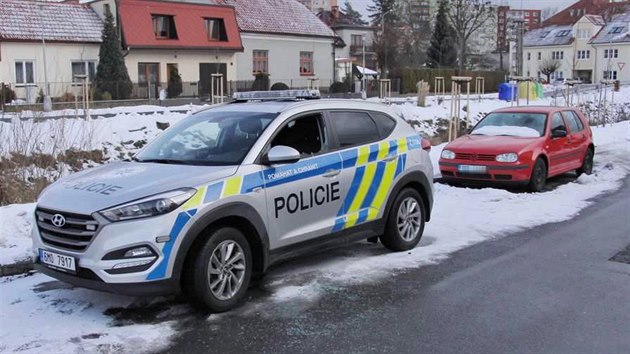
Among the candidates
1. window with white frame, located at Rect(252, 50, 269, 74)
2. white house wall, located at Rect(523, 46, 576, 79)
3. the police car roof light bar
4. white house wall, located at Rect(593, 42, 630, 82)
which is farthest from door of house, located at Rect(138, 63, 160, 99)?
white house wall, located at Rect(523, 46, 576, 79)

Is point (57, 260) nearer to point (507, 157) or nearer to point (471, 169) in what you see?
point (471, 169)

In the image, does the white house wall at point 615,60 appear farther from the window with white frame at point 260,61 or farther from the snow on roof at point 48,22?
the snow on roof at point 48,22

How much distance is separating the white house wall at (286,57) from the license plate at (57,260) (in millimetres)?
41749

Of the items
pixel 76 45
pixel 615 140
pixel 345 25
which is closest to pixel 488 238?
pixel 615 140

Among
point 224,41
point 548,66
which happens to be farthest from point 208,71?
point 548,66

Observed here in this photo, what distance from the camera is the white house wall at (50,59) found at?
34.4m

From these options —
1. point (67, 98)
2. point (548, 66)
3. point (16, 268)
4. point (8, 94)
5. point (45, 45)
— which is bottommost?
point (16, 268)

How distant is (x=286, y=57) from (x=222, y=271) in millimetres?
45038

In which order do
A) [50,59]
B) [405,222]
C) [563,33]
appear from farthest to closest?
[563,33]
[50,59]
[405,222]

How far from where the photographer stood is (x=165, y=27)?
4147 cm

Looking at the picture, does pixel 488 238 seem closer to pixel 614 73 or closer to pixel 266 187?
pixel 266 187

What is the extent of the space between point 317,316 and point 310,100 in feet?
7.83

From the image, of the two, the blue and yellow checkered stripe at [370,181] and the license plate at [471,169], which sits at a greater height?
the blue and yellow checkered stripe at [370,181]

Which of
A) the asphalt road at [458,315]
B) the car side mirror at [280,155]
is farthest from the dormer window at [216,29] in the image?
the car side mirror at [280,155]
